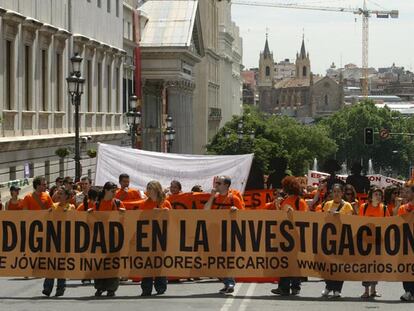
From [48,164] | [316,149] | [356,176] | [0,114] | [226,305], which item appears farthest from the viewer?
[316,149]

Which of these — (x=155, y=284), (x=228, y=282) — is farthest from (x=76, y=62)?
(x=228, y=282)

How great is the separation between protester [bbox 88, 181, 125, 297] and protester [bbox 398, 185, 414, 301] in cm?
347

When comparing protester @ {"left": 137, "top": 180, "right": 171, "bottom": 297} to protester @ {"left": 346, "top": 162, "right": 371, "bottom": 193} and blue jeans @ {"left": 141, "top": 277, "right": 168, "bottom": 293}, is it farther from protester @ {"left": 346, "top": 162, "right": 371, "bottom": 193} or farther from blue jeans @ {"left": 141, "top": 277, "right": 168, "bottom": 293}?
protester @ {"left": 346, "top": 162, "right": 371, "bottom": 193}

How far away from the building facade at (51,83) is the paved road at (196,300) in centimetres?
1235

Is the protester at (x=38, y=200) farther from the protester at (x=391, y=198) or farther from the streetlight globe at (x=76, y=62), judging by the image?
the streetlight globe at (x=76, y=62)

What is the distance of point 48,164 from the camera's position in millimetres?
45812

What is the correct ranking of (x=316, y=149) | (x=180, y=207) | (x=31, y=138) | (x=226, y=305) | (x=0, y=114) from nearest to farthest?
(x=226, y=305) → (x=180, y=207) → (x=0, y=114) → (x=31, y=138) → (x=316, y=149)

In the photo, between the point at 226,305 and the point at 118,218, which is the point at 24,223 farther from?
the point at 226,305

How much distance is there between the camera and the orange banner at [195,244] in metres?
18.5

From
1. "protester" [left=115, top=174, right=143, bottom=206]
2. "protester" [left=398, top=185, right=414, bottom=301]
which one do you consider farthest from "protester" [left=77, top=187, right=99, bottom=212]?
"protester" [left=398, top=185, right=414, bottom=301]

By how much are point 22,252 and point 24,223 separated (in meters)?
0.37

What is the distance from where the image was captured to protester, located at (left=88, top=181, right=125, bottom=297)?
18516 mm

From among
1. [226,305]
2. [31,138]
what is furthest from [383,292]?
[31,138]

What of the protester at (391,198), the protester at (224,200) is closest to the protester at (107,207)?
the protester at (224,200)
